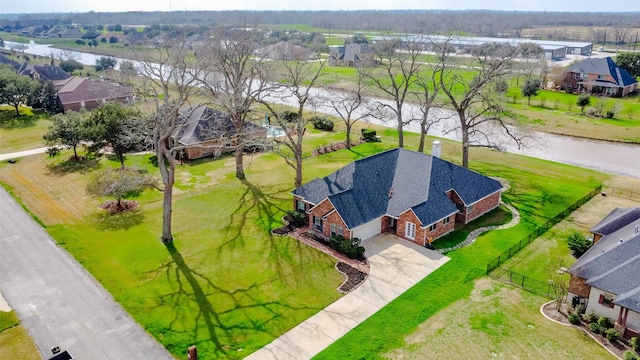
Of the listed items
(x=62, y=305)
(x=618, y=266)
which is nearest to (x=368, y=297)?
(x=618, y=266)

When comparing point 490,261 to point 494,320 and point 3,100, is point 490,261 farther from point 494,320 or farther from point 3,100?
point 3,100

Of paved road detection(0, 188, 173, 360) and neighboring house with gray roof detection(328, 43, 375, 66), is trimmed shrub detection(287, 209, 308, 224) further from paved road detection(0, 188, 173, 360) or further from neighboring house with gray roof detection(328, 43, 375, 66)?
neighboring house with gray roof detection(328, 43, 375, 66)

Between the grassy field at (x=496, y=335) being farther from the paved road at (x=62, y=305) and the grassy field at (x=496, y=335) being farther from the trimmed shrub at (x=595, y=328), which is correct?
the paved road at (x=62, y=305)

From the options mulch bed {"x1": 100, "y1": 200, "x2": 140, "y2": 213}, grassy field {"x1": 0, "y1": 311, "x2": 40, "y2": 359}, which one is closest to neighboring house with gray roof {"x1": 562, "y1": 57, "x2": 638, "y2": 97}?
mulch bed {"x1": 100, "y1": 200, "x2": 140, "y2": 213}

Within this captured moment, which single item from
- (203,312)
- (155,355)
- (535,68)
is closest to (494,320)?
(203,312)

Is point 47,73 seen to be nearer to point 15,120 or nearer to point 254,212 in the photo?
point 15,120

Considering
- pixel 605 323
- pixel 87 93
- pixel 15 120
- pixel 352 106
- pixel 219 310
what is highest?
pixel 352 106
